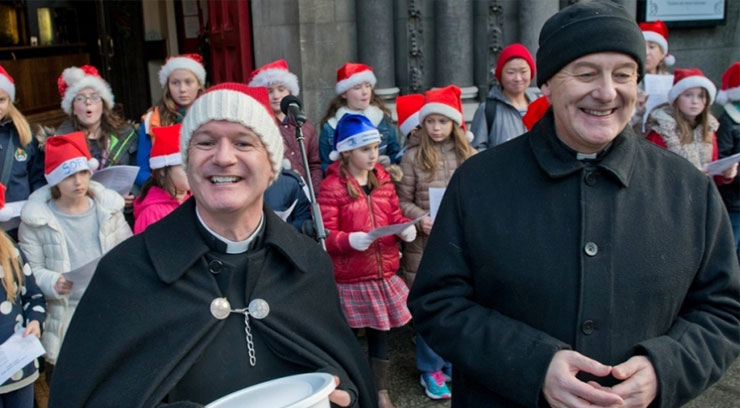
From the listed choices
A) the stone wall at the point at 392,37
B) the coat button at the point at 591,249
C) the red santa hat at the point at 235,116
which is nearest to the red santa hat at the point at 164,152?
the red santa hat at the point at 235,116

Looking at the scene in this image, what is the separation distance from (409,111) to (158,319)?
3.43 m

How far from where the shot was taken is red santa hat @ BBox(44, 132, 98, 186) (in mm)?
3844

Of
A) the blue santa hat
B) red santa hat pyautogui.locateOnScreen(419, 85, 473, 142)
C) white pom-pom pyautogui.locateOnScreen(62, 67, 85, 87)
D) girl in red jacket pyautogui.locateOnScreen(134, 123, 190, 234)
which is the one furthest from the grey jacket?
white pom-pom pyautogui.locateOnScreen(62, 67, 85, 87)

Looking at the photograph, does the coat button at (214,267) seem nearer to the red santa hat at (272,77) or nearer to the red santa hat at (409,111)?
the red santa hat at (409,111)

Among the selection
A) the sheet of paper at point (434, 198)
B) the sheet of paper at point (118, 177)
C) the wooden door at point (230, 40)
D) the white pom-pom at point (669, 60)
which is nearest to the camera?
the sheet of paper at point (434, 198)

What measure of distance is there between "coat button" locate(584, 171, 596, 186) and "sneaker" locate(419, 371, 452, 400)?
106 inches

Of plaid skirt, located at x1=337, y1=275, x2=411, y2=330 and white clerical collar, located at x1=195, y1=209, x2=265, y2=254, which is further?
plaid skirt, located at x1=337, y1=275, x2=411, y2=330

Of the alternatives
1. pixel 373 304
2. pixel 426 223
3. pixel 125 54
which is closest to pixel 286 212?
pixel 373 304

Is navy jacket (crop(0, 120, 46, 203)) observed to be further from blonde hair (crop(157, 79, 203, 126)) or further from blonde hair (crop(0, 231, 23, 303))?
blonde hair (crop(0, 231, 23, 303))

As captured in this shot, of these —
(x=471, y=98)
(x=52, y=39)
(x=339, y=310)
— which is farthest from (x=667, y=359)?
(x=52, y=39)

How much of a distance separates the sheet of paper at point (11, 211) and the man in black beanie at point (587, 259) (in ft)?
9.22

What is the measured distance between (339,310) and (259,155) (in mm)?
589

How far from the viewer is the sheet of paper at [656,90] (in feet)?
18.5

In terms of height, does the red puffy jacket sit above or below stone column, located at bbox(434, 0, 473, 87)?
below
